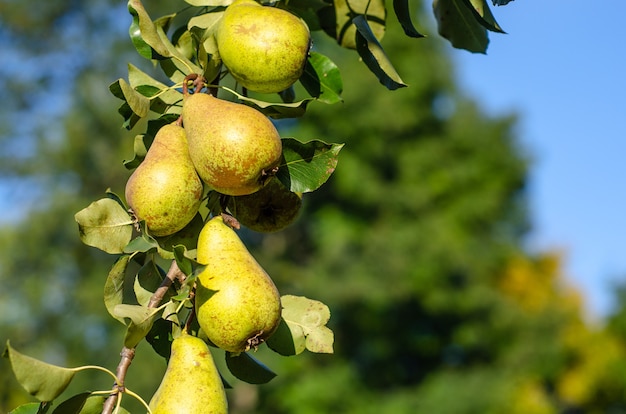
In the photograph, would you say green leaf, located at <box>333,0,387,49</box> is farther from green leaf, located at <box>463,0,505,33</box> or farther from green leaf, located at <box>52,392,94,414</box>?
green leaf, located at <box>52,392,94,414</box>

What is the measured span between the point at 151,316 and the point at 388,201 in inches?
726

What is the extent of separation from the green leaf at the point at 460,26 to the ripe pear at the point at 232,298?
738 mm

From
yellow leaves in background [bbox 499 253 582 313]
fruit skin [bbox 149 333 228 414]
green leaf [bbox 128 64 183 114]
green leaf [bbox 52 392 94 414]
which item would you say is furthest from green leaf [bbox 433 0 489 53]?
yellow leaves in background [bbox 499 253 582 313]

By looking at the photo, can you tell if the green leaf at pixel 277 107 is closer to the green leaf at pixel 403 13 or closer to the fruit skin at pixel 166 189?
the fruit skin at pixel 166 189

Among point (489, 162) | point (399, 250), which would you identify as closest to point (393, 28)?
point (489, 162)

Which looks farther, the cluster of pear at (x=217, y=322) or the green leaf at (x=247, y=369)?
the green leaf at (x=247, y=369)

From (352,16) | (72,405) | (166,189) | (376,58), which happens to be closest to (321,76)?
(376,58)

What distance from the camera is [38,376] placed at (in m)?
0.96

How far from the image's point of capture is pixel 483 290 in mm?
18203

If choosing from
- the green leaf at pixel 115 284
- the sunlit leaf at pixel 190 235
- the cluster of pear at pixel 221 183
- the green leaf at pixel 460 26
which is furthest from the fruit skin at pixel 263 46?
the green leaf at pixel 460 26

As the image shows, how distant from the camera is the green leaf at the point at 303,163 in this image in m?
1.15

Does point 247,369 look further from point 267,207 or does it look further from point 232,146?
point 232,146

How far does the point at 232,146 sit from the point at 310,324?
0.30 m

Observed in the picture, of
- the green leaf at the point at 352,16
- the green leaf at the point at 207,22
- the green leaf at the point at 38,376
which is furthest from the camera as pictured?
the green leaf at the point at 352,16
